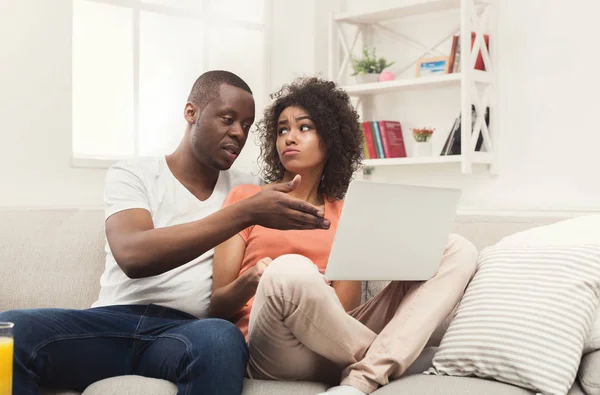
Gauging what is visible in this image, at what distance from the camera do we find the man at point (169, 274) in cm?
152

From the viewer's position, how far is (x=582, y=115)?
3170mm

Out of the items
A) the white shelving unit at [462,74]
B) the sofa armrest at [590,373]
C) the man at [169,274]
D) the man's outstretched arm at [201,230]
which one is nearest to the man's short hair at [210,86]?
the man at [169,274]

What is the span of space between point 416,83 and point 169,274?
2007mm

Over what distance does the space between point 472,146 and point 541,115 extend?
0.33 metres

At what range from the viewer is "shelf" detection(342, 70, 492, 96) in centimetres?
337

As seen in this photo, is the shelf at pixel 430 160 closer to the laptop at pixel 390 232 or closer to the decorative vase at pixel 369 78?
the decorative vase at pixel 369 78

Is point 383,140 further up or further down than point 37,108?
further down

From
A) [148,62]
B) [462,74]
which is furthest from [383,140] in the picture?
[148,62]

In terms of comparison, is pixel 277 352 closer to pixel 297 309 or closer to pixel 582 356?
pixel 297 309

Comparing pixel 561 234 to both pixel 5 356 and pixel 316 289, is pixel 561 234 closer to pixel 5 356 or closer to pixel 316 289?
pixel 316 289

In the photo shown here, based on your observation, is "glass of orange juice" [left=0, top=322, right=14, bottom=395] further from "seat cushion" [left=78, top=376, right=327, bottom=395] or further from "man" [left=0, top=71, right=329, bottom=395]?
"seat cushion" [left=78, top=376, right=327, bottom=395]

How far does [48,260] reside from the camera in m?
2.13

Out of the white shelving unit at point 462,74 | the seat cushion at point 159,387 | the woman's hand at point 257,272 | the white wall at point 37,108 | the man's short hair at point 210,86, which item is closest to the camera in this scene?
the seat cushion at point 159,387

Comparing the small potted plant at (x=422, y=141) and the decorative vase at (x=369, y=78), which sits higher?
the decorative vase at (x=369, y=78)
